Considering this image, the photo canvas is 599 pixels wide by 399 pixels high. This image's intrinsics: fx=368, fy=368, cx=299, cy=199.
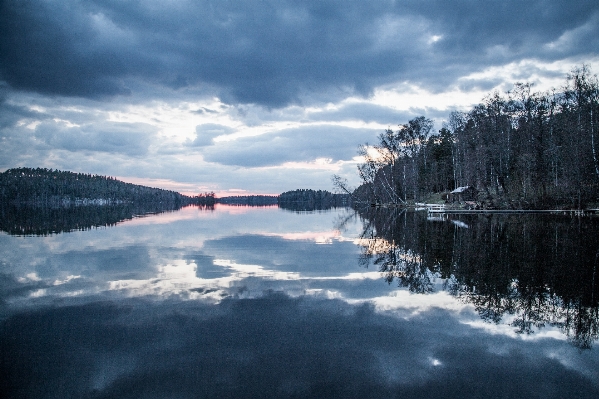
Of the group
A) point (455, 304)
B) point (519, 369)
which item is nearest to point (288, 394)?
point (519, 369)

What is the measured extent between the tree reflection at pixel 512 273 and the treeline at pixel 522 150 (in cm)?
2678

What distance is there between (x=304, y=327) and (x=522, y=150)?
57.9 meters

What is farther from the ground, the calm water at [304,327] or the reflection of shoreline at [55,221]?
the reflection of shoreline at [55,221]

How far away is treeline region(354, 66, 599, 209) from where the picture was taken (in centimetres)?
4319

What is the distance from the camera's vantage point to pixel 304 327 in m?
7.89

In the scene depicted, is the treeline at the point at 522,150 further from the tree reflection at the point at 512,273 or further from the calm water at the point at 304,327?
the calm water at the point at 304,327

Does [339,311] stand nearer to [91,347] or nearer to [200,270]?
[91,347]

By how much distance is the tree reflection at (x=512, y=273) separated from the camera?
27.7 ft

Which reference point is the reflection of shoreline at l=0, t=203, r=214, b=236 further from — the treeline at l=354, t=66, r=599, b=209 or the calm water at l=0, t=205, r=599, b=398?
the treeline at l=354, t=66, r=599, b=209

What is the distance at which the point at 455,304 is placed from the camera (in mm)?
9469

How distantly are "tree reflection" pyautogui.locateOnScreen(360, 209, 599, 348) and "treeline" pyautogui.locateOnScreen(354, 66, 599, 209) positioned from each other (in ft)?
87.8

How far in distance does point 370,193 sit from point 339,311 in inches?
3641

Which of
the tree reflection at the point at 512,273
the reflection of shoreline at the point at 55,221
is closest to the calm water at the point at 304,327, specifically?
the tree reflection at the point at 512,273

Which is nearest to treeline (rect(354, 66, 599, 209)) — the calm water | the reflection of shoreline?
the calm water
